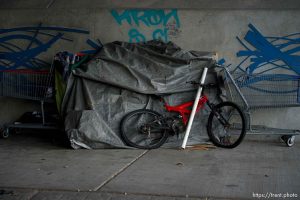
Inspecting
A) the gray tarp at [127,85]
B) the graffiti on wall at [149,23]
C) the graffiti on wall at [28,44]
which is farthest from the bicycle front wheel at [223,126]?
the graffiti on wall at [28,44]

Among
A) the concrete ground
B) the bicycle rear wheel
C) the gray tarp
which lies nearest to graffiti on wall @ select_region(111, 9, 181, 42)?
the gray tarp

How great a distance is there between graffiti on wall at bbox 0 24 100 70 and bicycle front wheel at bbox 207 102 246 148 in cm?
278

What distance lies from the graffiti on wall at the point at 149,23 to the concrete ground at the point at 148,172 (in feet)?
6.72

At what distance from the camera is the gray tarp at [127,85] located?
7.59 m

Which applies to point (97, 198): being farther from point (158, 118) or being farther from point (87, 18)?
point (87, 18)

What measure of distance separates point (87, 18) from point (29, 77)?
1406mm

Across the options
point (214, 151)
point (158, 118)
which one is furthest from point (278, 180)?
point (158, 118)

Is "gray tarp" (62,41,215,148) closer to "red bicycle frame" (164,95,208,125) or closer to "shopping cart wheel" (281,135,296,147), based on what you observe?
"red bicycle frame" (164,95,208,125)

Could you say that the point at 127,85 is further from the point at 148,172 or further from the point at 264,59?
the point at 264,59

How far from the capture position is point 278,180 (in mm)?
→ 5621

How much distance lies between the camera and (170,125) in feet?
24.8

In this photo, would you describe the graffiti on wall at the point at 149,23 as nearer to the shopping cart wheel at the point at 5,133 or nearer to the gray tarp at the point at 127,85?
the gray tarp at the point at 127,85

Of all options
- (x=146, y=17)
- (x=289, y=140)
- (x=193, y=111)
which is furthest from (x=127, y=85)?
(x=289, y=140)

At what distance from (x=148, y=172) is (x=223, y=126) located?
207 cm
